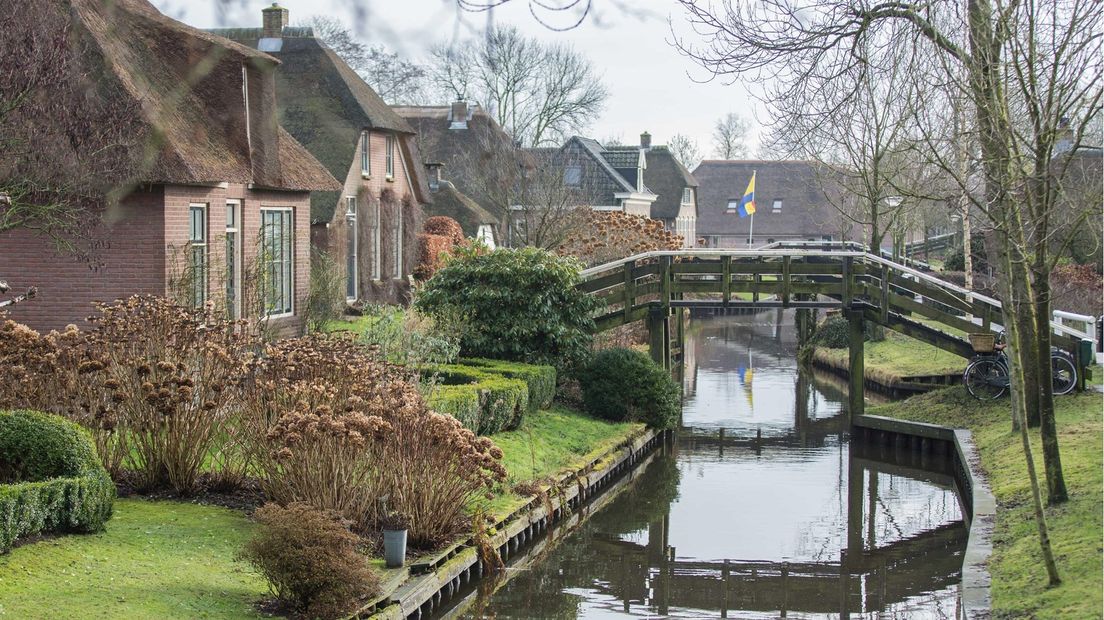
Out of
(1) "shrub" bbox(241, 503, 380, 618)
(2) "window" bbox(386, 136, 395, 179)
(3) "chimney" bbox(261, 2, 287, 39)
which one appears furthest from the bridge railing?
(1) "shrub" bbox(241, 503, 380, 618)

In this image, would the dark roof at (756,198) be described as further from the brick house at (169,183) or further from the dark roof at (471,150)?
the brick house at (169,183)

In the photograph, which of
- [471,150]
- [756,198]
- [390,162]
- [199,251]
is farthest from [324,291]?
[756,198]

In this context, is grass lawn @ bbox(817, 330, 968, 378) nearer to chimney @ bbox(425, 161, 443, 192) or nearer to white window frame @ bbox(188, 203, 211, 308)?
white window frame @ bbox(188, 203, 211, 308)

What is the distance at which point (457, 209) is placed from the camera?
1704 inches

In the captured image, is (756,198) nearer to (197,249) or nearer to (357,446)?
(197,249)

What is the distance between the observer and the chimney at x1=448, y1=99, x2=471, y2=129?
4975 centimetres

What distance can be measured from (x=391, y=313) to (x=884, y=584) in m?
11.7

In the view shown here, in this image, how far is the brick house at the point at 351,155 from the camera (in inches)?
1212

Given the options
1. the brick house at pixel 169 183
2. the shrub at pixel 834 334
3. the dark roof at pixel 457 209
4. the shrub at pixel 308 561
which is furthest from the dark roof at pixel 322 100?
the shrub at pixel 308 561

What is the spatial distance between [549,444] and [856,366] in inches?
305

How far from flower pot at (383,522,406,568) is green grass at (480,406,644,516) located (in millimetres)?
2250

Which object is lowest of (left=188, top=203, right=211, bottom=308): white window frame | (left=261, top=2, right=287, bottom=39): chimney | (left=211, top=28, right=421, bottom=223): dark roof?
(left=188, top=203, right=211, bottom=308): white window frame

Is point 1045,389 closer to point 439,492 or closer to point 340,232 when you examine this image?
point 439,492

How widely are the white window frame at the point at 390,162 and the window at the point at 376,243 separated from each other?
3.58ft
